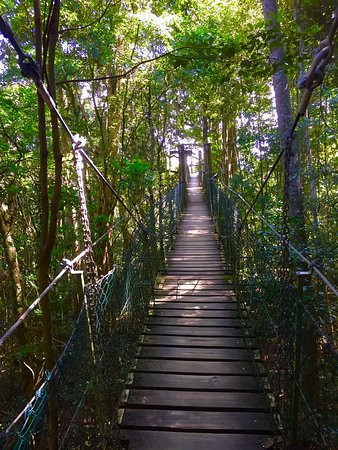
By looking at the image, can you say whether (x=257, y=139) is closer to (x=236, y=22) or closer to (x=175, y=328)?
(x=236, y=22)

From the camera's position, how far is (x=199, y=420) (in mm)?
1928

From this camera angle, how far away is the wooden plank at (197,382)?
86.3 inches

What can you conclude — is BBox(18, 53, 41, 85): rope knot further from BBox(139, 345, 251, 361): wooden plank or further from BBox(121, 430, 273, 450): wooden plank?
BBox(139, 345, 251, 361): wooden plank

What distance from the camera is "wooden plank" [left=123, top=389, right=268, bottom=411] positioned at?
202 centimetres

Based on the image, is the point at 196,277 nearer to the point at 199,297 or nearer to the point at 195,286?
the point at 195,286

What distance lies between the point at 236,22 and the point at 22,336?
6.24m

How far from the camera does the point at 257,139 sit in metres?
5.81

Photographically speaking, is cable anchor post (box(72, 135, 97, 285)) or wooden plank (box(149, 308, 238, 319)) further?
wooden plank (box(149, 308, 238, 319))

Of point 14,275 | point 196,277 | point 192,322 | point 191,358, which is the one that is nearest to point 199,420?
point 191,358

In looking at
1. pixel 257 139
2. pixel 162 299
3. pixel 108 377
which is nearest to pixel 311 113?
pixel 257 139

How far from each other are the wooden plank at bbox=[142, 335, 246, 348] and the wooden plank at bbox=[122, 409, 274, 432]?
0.72 metres

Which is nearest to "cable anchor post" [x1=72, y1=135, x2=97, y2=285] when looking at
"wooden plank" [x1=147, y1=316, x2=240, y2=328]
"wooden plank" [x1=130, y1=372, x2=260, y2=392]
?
"wooden plank" [x1=130, y1=372, x2=260, y2=392]

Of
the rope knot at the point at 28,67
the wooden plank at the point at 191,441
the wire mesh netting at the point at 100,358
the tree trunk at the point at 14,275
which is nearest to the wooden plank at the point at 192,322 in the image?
the wire mesh netting at the point at 100,358

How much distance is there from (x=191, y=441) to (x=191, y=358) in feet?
2.45
